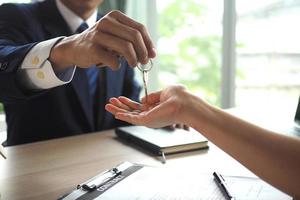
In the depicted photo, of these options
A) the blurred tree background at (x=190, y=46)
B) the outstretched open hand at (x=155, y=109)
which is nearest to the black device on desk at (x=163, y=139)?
the outstretched open hand at (x=155, y=109)

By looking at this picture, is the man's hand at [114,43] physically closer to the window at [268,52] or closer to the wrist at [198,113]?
the wrist at [198,113]

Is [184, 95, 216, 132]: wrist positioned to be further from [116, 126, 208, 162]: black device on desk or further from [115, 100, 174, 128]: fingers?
[116, 126, 208, 162]: black device on desk

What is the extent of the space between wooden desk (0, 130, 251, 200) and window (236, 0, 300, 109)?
134cm

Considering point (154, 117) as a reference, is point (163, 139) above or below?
below

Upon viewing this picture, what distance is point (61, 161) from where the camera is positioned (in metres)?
0.99

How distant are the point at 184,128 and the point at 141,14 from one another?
1.41 m

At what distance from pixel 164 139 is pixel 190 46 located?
1.65 m

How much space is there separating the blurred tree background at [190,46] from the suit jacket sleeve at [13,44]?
1313mm

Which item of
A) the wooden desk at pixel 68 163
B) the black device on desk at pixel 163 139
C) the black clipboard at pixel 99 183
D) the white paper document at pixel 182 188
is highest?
the black device on desk at pixel 163 139

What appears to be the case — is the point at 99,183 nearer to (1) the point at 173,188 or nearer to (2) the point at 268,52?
(1) the point at 173,188

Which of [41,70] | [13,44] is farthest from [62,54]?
[13,44]

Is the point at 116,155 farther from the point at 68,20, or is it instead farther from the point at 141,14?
the point at 141,14

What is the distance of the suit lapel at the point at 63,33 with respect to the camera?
1.40 m

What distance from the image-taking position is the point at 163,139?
3.55ft
